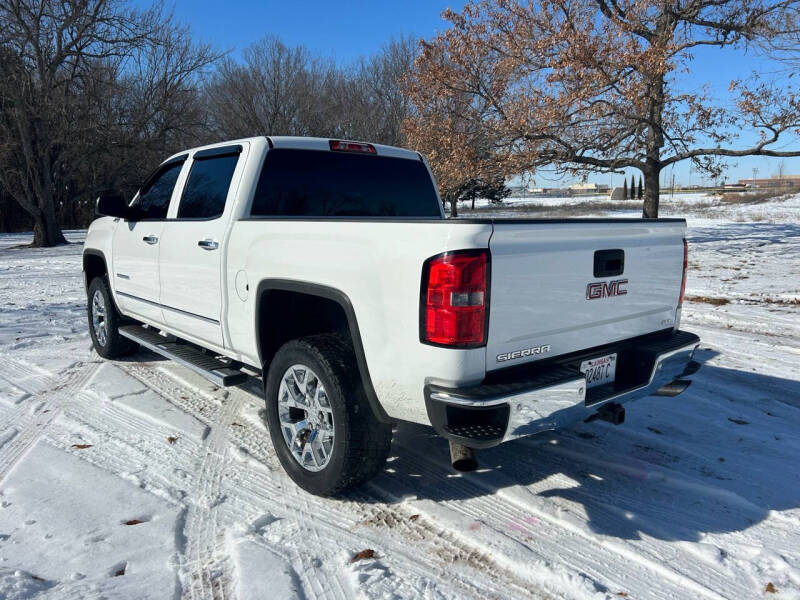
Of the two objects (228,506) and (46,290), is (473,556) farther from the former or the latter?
(46,290)

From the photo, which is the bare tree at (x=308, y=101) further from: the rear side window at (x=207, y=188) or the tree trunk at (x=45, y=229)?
the rear side window at (x=207, y=188)

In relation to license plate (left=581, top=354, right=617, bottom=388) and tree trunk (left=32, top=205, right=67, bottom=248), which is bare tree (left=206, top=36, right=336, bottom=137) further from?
license plate (left=581, top=354, right=617, bottom=388)

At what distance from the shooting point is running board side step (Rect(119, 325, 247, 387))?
3.76 m

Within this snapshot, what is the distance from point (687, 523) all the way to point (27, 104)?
21824 millimetres

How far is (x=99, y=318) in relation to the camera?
6082 mm

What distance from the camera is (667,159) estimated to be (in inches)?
584

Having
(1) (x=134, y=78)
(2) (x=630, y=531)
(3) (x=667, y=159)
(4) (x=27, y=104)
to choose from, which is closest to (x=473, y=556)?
(2) (x=630, y=531)

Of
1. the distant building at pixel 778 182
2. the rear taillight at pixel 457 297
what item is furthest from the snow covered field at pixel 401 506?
the distant building at pixel 778 182

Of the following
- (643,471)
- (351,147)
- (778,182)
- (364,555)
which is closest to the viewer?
(364,555)

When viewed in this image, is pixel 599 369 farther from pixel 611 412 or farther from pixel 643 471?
pixel 643 471

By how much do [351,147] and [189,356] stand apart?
1.93m

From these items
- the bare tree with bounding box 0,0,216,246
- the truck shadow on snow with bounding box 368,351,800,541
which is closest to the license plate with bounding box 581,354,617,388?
the truck shadow on snow with bounding box 368,351,800,541

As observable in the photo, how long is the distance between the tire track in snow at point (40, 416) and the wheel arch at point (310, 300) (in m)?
1.67

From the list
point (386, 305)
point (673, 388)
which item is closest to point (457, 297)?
point (386, 305)
